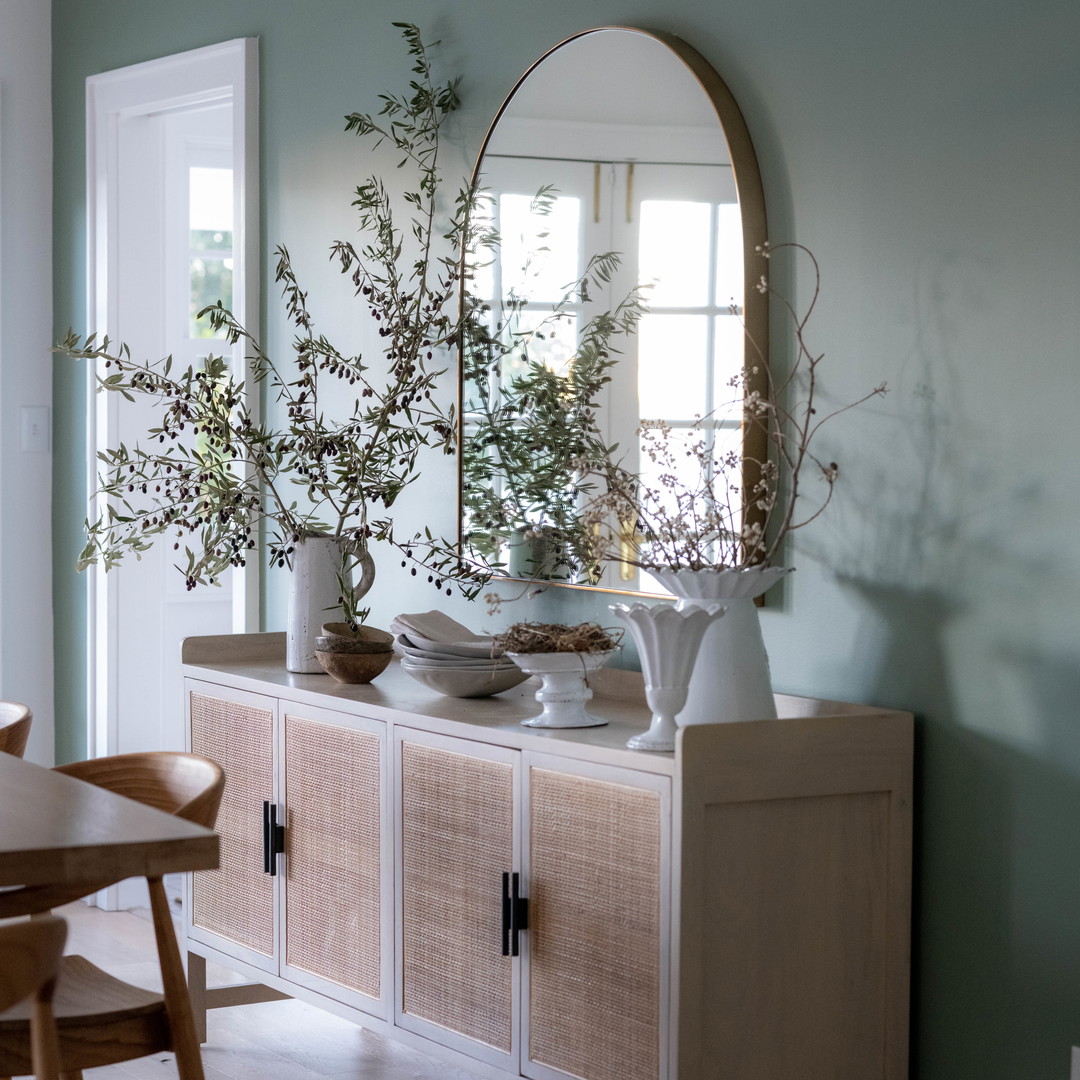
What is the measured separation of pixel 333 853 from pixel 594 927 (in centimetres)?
74

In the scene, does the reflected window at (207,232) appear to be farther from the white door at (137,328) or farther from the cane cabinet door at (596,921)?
the cane cabinet door at (596,921)

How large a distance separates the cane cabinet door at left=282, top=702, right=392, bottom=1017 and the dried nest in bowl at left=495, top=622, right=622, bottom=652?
1.15ft

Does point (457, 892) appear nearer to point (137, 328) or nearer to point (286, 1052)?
point (286, 1052)

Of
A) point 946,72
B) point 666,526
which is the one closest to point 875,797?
point 666,526

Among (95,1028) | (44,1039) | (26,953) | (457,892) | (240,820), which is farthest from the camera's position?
(240,820)

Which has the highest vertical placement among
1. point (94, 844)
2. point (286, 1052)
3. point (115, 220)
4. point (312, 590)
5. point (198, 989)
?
point (115, 220)

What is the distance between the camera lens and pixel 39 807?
6.70 feet

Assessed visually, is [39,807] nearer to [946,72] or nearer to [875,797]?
[875,797]

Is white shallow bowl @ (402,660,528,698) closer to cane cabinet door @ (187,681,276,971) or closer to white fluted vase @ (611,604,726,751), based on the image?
cane cabinet door @ (187,681,276,971)

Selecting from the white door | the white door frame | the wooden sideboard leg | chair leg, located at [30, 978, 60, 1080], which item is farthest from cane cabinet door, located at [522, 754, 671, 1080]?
the white door

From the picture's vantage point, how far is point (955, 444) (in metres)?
2.31

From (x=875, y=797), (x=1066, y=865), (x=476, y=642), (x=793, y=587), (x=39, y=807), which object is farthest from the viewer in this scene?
(x=476, y=642)

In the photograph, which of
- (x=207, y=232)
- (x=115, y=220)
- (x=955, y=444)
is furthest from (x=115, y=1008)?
(x=207, y=232)

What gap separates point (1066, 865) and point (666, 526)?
2.76ft
